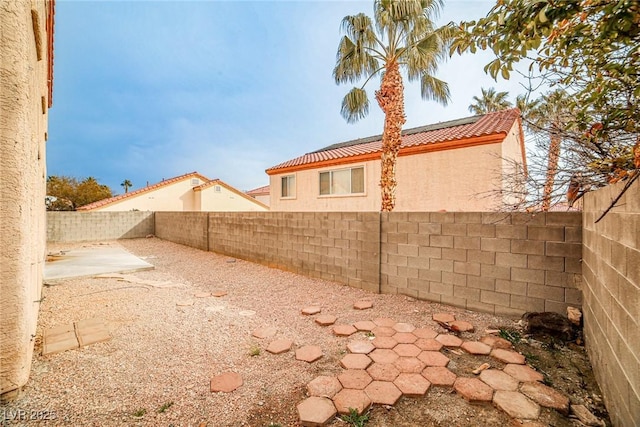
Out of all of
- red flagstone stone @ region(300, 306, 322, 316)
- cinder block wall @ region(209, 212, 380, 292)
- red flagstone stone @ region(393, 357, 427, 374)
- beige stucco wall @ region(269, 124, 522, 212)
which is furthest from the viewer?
beige stucco wall @ region(269, 124, 522, 212)

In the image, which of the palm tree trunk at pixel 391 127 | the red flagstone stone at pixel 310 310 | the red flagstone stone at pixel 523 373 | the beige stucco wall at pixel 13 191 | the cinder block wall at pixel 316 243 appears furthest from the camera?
the palm tree trunk at pixel 391 127

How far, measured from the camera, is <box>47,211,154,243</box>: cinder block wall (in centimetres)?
1246

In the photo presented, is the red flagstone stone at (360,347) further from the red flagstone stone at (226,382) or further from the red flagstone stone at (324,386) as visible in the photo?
the red flagstone stone at (226,382)

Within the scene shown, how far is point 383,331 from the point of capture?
3.07 meters

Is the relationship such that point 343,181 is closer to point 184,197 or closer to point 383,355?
point 383,355

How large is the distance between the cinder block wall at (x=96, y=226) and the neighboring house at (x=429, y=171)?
8.84 m

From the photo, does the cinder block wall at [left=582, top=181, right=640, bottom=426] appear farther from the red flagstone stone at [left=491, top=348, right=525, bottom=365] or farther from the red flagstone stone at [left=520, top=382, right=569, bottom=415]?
the red flagstone stone at [left=491, top=348, right=525, bottom=365]

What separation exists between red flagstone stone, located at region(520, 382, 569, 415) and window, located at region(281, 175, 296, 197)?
10.6 meters

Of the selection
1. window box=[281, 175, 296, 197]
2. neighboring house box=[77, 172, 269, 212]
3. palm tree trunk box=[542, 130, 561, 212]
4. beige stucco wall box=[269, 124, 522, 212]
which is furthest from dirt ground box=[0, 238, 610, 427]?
neighboring house box=[77, 172, 269, 212]

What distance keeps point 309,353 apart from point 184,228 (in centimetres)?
1020

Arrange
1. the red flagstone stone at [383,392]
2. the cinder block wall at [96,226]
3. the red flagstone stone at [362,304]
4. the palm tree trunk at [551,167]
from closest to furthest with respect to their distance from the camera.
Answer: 1. the red flagstone stone at [383,392]
2. the palm tree trunk at [551,167]
3. the red flagstone stone at [362,304]
4. the cinder block wall at [96,226]

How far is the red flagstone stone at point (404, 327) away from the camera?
10.2 ft

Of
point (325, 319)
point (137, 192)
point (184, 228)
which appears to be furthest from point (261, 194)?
point (325, 319)

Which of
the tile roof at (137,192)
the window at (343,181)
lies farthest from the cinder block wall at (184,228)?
the tile roof at (137,192)
